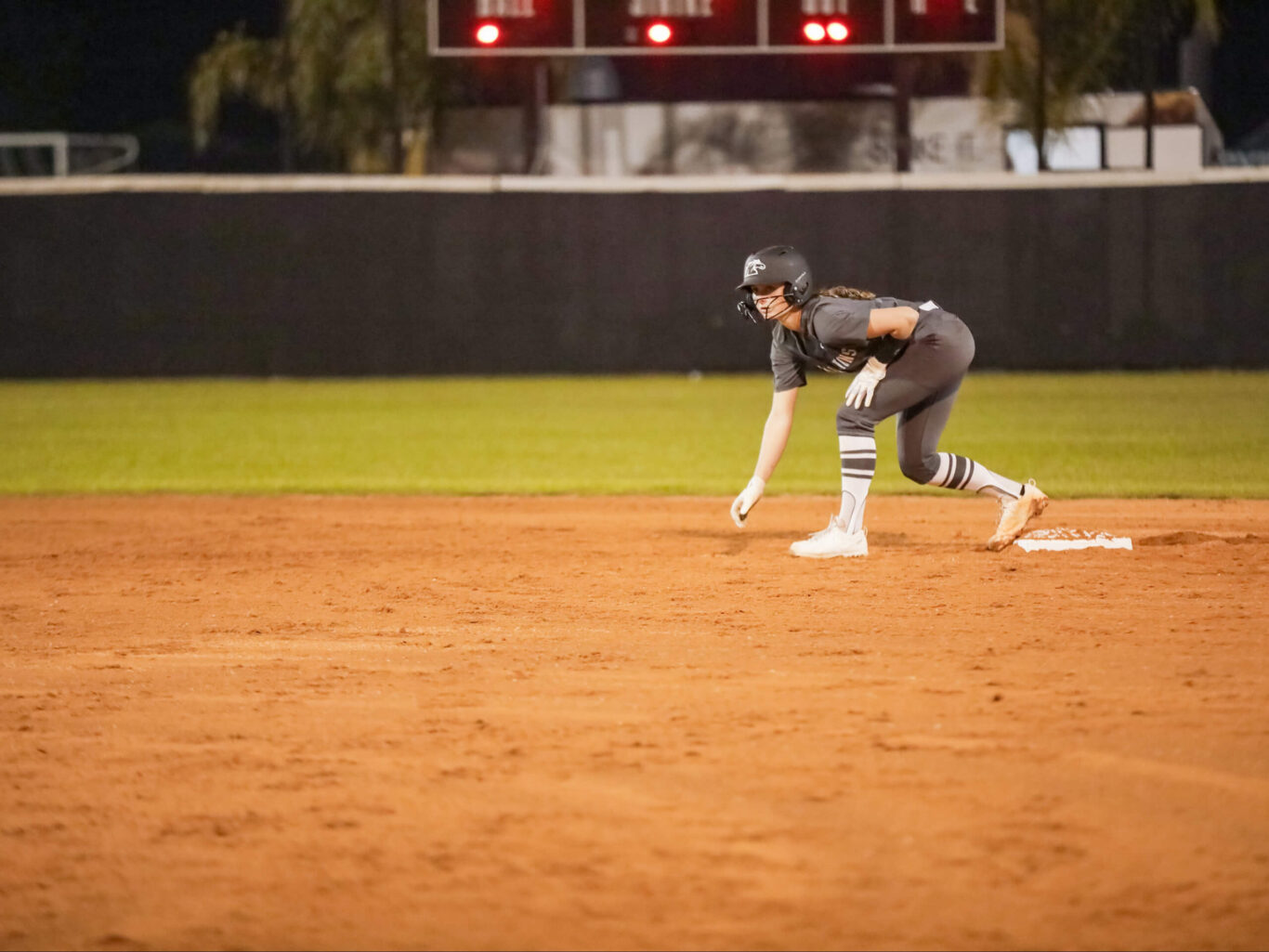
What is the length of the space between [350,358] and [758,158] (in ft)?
25.8

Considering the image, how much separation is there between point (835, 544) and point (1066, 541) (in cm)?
118

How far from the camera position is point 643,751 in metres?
4.61

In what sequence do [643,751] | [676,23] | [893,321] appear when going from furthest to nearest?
[676,23], [893,321], [643,751]

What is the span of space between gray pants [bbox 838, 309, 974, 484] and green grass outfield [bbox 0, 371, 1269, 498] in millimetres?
2969

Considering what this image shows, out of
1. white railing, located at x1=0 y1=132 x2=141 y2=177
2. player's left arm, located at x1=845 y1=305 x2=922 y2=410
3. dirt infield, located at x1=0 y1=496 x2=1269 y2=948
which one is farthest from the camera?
white railing, located at x1=0 y1=132 x2=141 y2=177

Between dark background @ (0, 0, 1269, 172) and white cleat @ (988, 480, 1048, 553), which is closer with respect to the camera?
white cleat @ (988, 480, 1048, 553)

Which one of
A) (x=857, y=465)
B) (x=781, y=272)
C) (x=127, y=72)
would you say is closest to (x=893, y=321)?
(x=781, y=272)

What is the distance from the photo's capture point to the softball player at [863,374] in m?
7.25

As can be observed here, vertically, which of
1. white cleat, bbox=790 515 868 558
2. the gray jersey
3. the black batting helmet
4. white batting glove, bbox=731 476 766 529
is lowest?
white cleat, bbox=790 515 868 558

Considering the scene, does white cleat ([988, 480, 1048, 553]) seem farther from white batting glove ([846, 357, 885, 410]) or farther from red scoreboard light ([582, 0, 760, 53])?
red scoreboard light ([582, 0, 760, 53])

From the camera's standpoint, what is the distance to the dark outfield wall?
1978 centimetres

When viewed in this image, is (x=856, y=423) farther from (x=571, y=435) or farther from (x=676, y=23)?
(x=676, y=23)

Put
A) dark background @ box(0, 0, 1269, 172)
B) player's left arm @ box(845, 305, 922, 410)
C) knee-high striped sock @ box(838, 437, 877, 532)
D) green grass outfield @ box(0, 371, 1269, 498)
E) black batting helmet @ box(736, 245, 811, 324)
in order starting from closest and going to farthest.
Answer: black batting helmet @ box(736, 245, 811, 324)
player's left arm @ box(845, 305, 922, 410)
knee-high striped sock @ box(838, 437, 877, 532)
green grass outfield @ box(0, 371, 1269, 498)
dark background @ box(0, 0, 1269, 172)

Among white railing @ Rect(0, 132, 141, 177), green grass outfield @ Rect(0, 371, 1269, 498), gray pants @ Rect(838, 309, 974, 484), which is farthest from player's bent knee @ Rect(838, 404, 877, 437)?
white railing @ Rect(0, 132, 141, 177)
